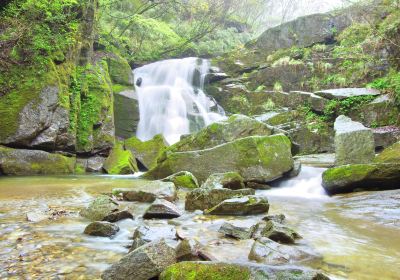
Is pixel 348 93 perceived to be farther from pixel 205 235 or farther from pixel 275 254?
pixel 275 254

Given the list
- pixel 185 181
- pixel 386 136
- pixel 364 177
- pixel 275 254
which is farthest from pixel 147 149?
pixel 275 254

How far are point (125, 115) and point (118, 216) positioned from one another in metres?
12.0

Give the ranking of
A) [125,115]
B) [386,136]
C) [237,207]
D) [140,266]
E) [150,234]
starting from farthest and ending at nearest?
[125,115]
[386,136]
[237,207]
[150,234]
[140,266]

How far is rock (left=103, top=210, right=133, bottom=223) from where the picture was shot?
15.4 feet

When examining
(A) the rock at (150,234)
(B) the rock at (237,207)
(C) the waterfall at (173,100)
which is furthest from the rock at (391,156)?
(C) the waterfall at (173,100)

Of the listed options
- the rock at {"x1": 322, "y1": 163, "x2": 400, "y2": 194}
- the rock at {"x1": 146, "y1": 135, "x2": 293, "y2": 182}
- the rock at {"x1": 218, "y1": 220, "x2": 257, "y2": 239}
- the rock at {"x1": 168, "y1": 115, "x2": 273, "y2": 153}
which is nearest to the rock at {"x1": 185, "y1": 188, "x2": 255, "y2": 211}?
the rock at {"x1": 218, "y1": 220, "x2": 257, "y2": 239}

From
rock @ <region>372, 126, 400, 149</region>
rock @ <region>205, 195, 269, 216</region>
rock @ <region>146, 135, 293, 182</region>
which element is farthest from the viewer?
rock @ <region>372, 126, 400, 149</region>

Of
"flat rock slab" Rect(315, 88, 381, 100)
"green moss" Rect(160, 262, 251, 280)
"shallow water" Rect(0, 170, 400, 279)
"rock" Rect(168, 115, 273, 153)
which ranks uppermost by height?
"flat rock slab" Rect(315, 88, 381, 100)

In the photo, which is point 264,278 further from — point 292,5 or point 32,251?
point 292,5

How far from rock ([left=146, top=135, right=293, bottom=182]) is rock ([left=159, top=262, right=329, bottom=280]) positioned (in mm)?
5909

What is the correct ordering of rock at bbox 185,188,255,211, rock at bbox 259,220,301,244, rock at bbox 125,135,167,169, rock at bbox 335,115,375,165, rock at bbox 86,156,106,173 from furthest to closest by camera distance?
rock at bbox 125,135,167,169
rock at bbox 86,156,106,173
rock at bbox 335,115,375,165
rock at bbox 185,188,255,211
rock at bbox 259,220,301,244

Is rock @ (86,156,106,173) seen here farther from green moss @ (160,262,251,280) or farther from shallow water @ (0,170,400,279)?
green moss @ (160,262,251,280)

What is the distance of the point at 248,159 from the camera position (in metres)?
8.49

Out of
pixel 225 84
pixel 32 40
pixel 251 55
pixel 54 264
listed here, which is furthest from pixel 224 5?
pixel 54 264
